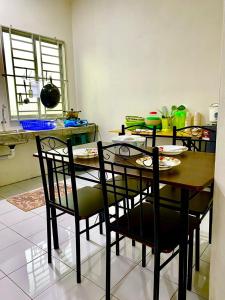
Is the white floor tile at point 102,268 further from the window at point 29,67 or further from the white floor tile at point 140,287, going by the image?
the window at point 29,67

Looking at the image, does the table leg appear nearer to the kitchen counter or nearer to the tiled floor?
the tiled floor

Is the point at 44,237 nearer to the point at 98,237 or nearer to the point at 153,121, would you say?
the point at 98,237

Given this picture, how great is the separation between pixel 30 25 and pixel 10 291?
3.79 m

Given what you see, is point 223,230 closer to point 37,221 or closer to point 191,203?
point 191,203

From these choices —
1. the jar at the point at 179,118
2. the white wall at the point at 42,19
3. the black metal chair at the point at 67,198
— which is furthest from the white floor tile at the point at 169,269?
the white wall at the point at 42,19

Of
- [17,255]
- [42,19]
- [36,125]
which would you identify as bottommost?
[17,255]

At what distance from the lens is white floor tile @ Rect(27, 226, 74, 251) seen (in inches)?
78.4

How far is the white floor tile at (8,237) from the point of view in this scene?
2000 mm

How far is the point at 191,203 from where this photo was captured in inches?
62.5

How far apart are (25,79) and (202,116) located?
289 centimetres

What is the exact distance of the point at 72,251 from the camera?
1.86 meters

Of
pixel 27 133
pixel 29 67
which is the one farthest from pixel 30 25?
pixel 27 133

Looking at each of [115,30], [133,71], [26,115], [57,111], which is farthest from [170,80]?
[26,115]

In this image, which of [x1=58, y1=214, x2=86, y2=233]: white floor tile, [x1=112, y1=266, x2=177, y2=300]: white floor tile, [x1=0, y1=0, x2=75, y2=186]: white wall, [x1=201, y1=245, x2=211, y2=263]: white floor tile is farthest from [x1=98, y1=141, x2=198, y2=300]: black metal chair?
[x1=0, y1=0, x2=75, y2=186]: white wall
